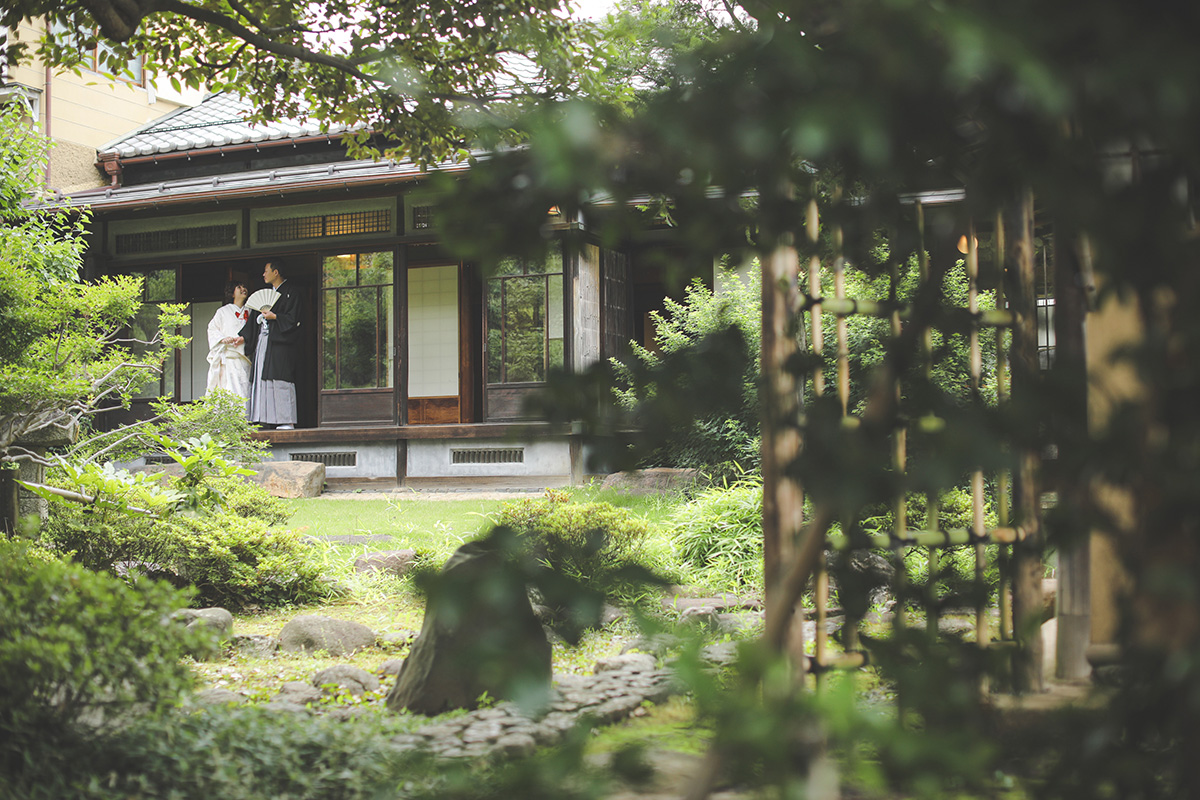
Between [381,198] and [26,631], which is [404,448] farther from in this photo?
[26,631]

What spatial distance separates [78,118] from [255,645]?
569 inches

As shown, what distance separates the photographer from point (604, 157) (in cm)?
100

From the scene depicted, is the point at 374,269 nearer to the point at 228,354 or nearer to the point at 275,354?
the point at 275,354

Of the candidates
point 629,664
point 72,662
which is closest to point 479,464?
point 629,664

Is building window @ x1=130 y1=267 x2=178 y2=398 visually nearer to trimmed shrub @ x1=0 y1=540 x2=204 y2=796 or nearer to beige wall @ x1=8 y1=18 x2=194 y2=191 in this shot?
beige wall @ x1=8 y1=18 x2=194 y2=191

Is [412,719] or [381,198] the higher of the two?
[381,198]

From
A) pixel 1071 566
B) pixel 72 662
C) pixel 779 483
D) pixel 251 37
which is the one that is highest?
pixel 251 37

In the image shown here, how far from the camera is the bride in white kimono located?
14.6 metres

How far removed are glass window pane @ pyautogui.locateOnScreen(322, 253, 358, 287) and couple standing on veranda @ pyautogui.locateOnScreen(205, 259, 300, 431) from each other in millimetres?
992

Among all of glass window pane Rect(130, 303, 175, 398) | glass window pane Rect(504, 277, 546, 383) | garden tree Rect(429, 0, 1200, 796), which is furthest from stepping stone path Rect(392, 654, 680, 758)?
glass window pane Rect(130, 303, 175, 398)

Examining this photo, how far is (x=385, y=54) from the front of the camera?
210 inches

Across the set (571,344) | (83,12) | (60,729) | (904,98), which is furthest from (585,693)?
(571,344)

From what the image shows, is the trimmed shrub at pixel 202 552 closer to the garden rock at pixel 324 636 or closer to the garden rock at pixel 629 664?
the garden rock at pixel 324 636

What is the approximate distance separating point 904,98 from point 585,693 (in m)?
3.14
